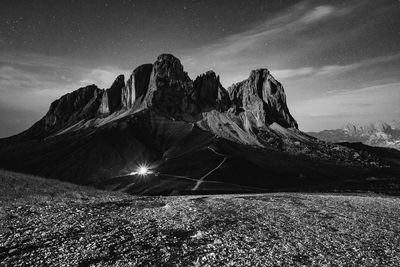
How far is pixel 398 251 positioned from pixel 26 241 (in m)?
30.3

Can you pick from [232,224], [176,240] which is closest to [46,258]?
[176,240]

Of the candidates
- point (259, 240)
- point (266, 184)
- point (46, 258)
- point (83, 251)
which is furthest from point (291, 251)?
point (266, 184)

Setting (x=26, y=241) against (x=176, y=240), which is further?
(x=176, y=240)

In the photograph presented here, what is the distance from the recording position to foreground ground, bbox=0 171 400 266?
851 inches

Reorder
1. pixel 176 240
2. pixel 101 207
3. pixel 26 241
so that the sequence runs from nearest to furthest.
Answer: pixel 26 241 → pixel 176 240 → pixel 101 207

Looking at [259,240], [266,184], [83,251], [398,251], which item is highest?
[83,251]

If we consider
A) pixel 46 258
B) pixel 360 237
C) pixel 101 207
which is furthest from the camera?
pixel 101 207

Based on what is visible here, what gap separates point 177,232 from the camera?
27.2m

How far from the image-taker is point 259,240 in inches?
1030

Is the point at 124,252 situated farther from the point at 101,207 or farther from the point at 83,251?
the point at 101,207

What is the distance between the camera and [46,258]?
20406 mm

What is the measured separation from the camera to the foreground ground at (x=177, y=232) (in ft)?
70.9

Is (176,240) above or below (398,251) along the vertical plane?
above

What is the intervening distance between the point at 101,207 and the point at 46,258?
47.8 feet
